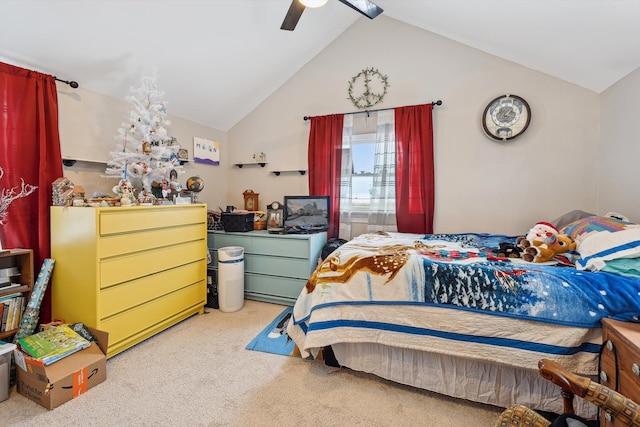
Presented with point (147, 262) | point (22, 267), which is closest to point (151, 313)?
point (147, 262)

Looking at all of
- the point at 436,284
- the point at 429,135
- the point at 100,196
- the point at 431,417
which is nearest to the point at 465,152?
the point at 429,135

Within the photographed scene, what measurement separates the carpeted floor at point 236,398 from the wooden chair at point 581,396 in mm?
583

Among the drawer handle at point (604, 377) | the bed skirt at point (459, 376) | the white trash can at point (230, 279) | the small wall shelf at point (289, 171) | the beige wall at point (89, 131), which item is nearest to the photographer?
the drawer handle at point (604, 377)

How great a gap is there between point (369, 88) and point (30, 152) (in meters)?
3.11

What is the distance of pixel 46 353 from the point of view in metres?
1.56

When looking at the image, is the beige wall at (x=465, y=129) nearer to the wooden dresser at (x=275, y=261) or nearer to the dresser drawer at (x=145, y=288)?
the wooden dresser at (x=275, y=261)

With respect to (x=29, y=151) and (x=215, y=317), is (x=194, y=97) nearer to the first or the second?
(x=29, y=151)

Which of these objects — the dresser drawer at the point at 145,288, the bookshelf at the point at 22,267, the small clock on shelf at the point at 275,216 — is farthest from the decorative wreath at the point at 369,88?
the bookshelf at the point at 22,267

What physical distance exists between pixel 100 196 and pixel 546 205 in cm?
390

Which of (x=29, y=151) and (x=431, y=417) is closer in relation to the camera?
(x=431, y=417)

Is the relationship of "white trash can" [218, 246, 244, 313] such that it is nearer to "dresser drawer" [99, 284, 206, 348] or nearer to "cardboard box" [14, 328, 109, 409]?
"dresser drawer" [99, 284, 206, 348]

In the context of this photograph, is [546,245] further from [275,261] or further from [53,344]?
[53,344]

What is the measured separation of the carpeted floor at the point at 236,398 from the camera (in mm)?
1392

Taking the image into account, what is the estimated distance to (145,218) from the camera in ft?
6.77
